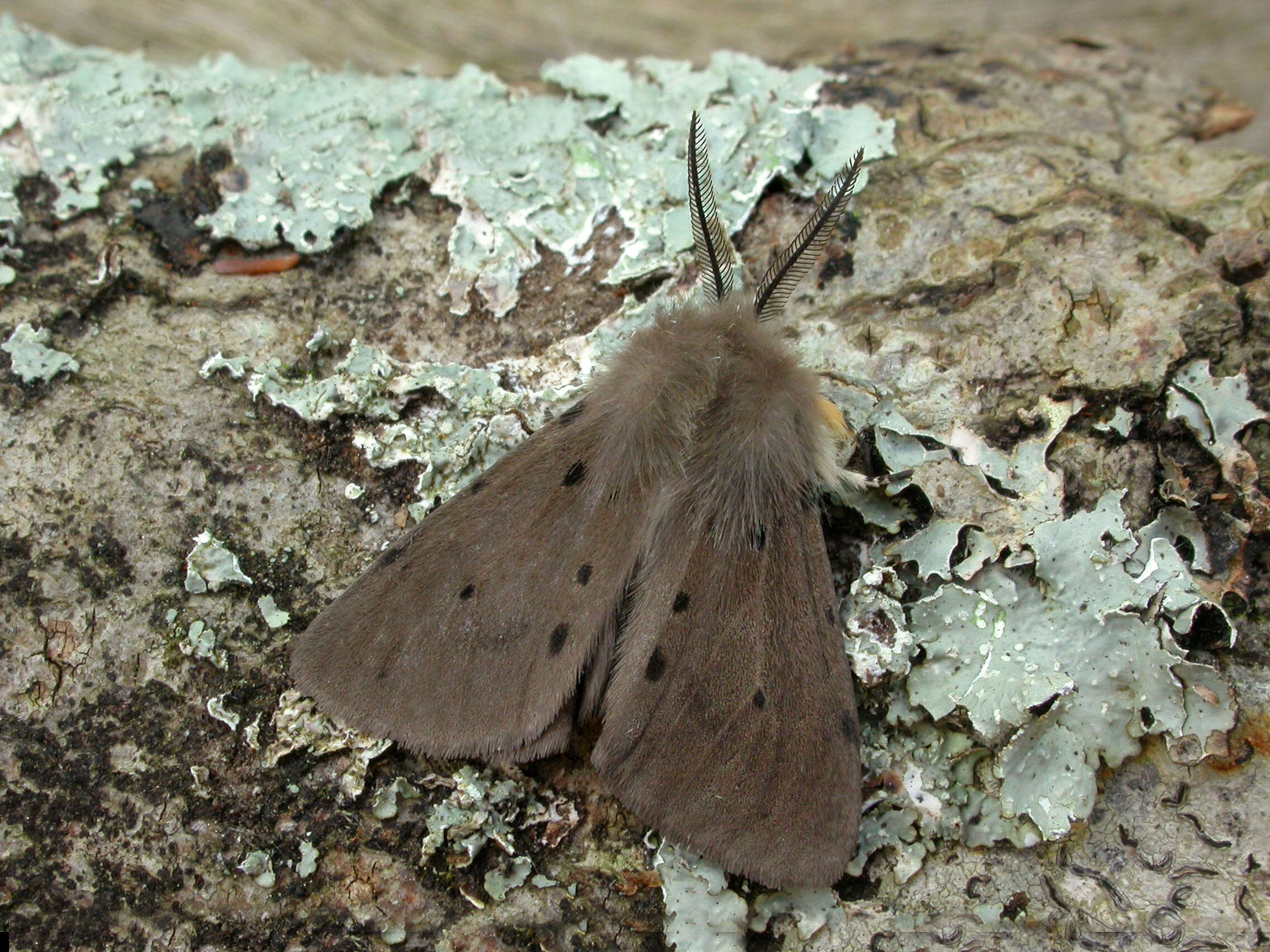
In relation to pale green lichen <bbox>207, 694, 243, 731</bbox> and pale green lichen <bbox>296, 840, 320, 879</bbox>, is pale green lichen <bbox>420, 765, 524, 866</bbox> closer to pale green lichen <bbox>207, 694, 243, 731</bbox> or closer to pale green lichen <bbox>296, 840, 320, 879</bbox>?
pale green lichen <bbox>296, 840, 320, 879</bbox>

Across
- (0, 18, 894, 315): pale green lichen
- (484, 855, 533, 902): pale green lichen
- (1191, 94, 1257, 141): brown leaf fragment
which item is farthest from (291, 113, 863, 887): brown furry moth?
(1191, 94, 1257, 141): brown leaf fragment

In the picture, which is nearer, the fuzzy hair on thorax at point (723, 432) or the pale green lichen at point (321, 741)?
the pale green lichen at point (321, 741)

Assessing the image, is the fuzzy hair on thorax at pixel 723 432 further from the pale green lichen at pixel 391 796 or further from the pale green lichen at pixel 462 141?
the pale green lichen at pixel 391 796

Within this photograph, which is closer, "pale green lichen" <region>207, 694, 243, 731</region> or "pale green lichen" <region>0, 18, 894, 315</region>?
"pale green lichen" <region>207, 694, 243, 731</region>

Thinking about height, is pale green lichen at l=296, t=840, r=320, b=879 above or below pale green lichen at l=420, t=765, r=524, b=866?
below

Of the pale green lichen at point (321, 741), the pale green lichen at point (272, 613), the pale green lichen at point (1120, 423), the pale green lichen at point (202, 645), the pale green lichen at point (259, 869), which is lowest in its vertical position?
the pale green lichen at point (259, 869)

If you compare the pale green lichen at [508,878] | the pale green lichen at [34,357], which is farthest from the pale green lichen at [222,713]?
the pale green lichen at [34,357]

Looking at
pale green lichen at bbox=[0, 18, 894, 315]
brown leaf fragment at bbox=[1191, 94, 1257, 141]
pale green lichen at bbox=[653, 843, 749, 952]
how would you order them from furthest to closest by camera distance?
1. brown leaf fragment at bbox=[1191, 94, 1257, 141]
2. pale green lichen at bbox=[0, 18, 894, 315]
3. pale green lichen at bbox=[653, 843, 749, 952]
